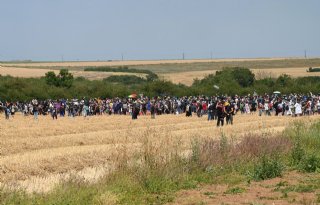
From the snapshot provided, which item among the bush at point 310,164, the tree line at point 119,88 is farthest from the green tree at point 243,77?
the bush at point 310,164

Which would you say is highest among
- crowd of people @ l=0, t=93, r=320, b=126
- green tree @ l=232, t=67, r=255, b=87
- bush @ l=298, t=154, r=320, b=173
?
green tree @ l=232, t=67, r=255, b=87

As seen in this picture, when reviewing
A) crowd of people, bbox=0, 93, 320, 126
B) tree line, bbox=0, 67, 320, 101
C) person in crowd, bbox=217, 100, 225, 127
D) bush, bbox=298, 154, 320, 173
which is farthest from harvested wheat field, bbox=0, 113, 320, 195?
tree line, bbox=0, 67, 320, 101

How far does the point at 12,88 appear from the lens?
255ft

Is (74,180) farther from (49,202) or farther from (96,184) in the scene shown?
(49,202)

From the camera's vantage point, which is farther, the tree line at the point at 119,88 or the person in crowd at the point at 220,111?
the tree line at the point at 119,88

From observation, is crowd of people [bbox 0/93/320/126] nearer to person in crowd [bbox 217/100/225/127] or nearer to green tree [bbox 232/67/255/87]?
person in crowd [bbox 217/100/225/127]

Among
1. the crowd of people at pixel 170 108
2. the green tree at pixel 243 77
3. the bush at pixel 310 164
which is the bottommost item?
the crowd of people at pixel 170 108

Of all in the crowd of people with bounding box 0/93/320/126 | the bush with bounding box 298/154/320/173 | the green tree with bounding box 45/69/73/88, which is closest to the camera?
the bush with bounding box 298/154/320/173

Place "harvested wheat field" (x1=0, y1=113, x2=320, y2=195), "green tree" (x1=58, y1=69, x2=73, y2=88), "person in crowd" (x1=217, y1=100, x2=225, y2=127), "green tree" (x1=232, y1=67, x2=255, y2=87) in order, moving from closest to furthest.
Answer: "harvested wheat field" (x1=0, y1=113, x2=320, y2=195) < "person in crowd" (x1=217, y1=100, x2=225, y2=127) < "green tree" (x1=58, y1=69, x2=73, y2=88) < "green tree" (x1=232, y1=67, x2=255, y2=87)

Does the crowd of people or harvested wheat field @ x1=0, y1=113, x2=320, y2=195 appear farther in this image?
the crowd of people

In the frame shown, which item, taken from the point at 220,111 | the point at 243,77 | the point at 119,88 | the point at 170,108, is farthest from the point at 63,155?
the point at 243,77

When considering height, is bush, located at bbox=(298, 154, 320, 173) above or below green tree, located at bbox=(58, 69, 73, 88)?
below

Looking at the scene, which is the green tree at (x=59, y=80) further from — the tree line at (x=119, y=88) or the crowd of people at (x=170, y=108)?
the crowd of people at (x=170, y=108)

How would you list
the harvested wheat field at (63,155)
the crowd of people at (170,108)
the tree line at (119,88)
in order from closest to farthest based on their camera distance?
the harvested wheat field at (63,155) → the crowd of people at (170,108) → the tree line at (119,88)
